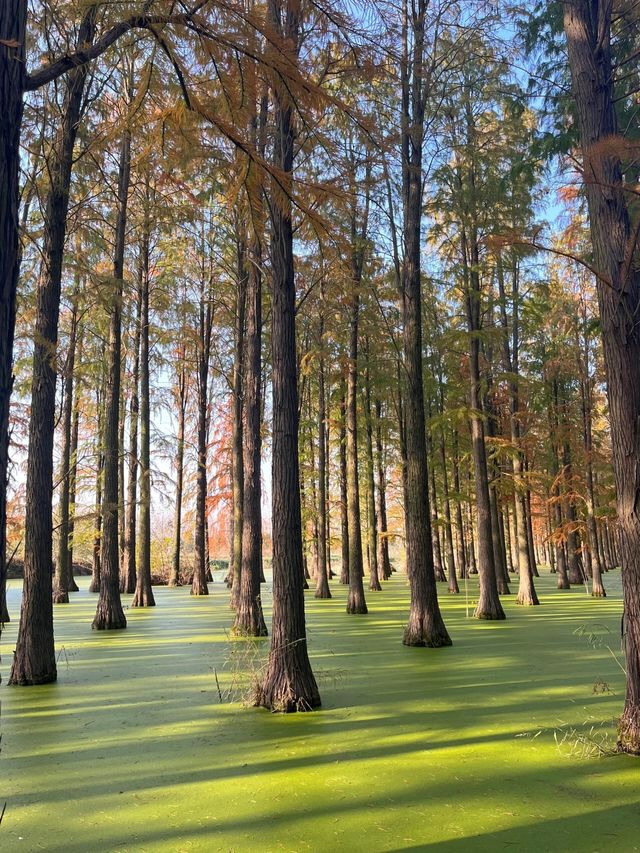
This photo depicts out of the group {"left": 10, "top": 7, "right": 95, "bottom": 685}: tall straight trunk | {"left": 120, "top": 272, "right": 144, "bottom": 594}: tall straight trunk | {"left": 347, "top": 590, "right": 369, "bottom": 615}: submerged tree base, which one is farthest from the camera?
{"left": 120, "top": 272, "right": 144, "bottom": 594}: tall straight trunk

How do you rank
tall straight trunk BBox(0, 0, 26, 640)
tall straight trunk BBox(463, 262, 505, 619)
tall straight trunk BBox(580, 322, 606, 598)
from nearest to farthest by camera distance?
1. tall straight trunk BBox(0, 0, 26, 640)
2. tall straight trunk BBox(463, 262, 505, 619)
3. tall straight trunk BBox(580, 322, 606, 598)

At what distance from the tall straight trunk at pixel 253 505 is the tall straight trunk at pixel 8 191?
19.3 feet

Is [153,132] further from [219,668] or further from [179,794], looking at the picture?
[219,668]

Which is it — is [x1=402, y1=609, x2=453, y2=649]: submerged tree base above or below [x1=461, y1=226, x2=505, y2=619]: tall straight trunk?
below

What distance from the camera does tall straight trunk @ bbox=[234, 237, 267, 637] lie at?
28.6ft

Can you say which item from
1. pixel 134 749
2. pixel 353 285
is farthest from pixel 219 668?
pixel 353 285

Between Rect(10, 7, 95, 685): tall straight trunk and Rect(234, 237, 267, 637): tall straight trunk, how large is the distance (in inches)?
97.7

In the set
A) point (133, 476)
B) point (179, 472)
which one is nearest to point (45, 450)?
point (133, 476)

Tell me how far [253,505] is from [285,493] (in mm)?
4012

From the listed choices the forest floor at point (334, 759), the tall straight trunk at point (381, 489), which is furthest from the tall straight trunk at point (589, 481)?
the forest floor at point (334, 759)

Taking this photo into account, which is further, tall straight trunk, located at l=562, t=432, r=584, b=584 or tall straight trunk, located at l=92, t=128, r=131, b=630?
tall straight trunk, located at l=562, t=432, r=584, b=584

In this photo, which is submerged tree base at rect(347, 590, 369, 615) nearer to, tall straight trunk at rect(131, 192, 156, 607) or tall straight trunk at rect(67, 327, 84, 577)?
tall straight trunk at rect(131, 192, 156, 607)

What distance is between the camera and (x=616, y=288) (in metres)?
4.06

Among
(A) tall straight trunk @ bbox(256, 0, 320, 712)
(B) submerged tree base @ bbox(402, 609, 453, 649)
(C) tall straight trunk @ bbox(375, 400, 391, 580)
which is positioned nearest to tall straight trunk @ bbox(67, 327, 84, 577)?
(C) tall straight trunk @ bbox(375, 400, 391, 580)
